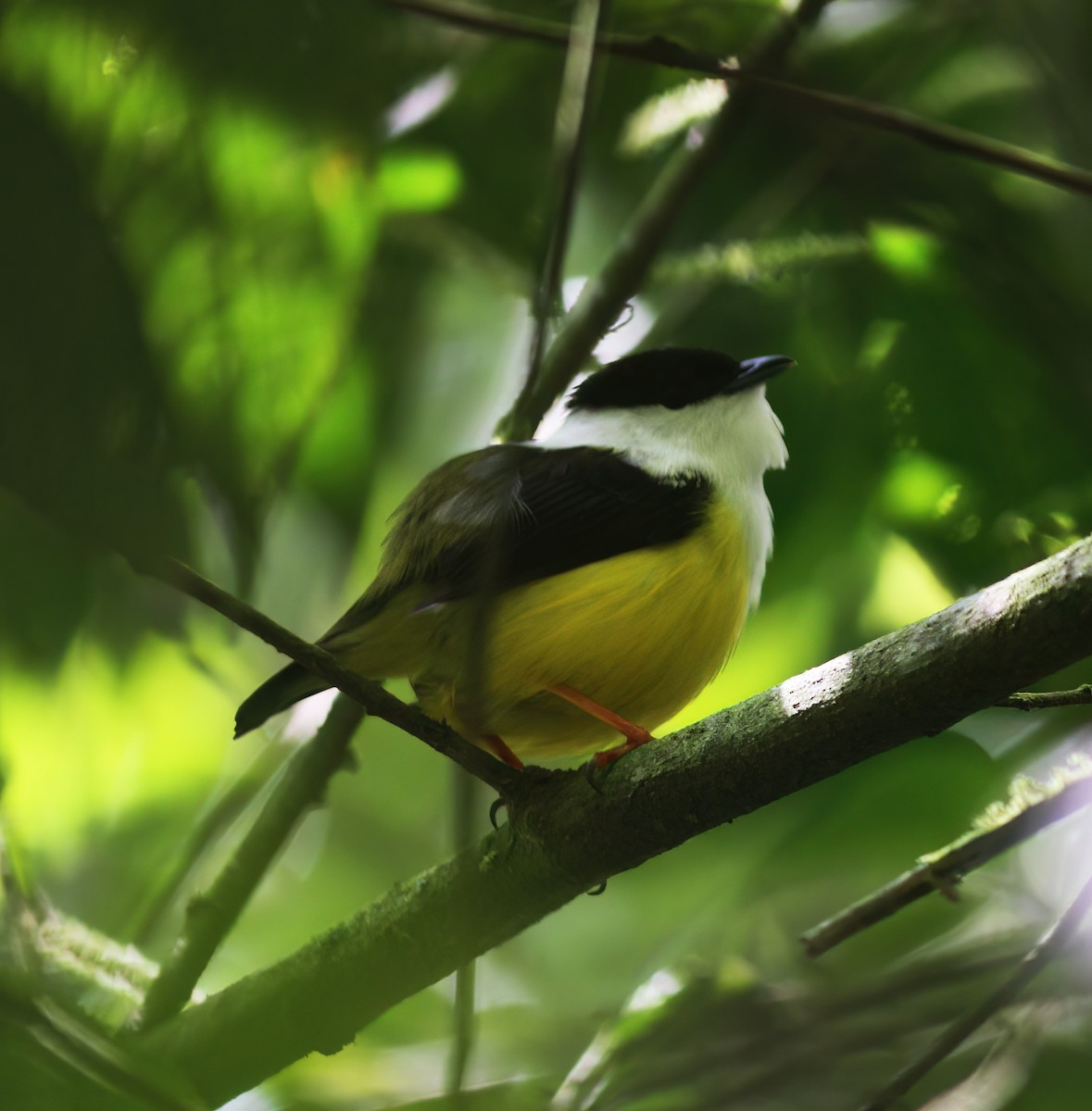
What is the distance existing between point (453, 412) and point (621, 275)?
56.6 inches

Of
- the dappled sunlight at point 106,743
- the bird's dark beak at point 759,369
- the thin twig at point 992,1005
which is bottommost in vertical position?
the thin twig at point 992,1005

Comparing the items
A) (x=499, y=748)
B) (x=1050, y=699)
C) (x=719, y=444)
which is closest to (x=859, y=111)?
(x=1050, y=699)

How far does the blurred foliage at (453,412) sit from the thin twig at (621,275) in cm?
18

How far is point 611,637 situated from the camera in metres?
3.12

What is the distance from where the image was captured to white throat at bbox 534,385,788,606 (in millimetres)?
3484

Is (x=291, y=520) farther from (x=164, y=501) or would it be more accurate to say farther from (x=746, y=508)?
(x=164, y=501)

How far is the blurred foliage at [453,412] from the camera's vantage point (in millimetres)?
1039

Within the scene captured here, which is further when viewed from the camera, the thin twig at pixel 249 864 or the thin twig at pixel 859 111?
the thin twig at pixel 249 864

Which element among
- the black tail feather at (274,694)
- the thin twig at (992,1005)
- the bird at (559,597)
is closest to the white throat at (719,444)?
the bird at (559,597)

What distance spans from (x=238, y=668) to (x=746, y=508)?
2.12 metres

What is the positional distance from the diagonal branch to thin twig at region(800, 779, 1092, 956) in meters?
0.32

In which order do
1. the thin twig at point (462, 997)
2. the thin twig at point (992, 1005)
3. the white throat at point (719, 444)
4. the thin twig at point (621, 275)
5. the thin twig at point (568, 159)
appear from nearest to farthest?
the thin twig at point (992, 1005), the thin twig at point (462, 997), the thin twig at point (568, 159), the white throat at point (719, 444), the thin twig at point (621, 275)

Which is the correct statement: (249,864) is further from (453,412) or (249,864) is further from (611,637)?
(453,412)

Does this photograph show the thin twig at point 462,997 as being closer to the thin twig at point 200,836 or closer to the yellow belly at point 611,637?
the yellow belly at point 611,637
